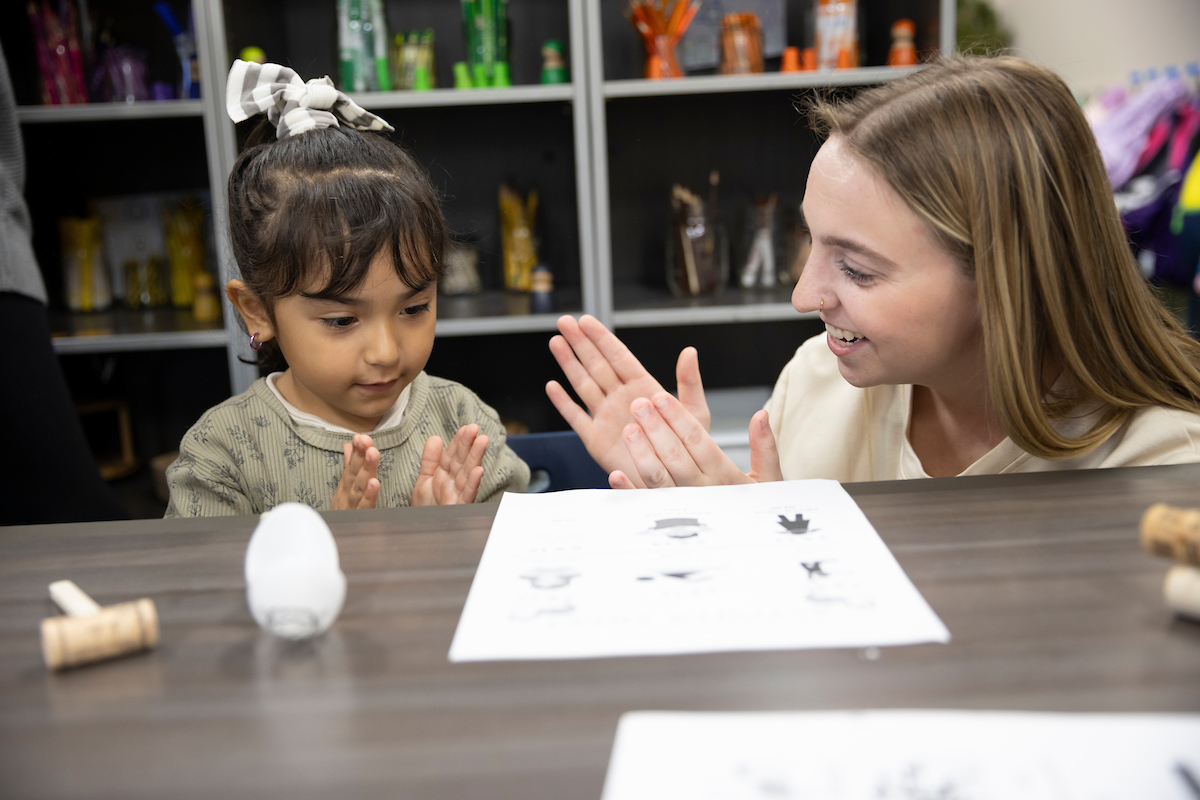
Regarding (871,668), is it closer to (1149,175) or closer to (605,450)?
(605,450)

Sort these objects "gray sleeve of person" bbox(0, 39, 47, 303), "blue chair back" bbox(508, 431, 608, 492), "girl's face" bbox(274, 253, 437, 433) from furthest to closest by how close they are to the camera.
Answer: "gray sleeve of person" bbox(0, 39, 47, 303) < "blue chair back" bbox(508, 431, 608, 492) < "girl's face" bbox(274, 253, 437, 433)

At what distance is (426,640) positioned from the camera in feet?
1.31

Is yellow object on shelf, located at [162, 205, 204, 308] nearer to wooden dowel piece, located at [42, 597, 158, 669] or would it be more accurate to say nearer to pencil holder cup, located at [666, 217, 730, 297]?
pencil holder cup, located at [666, 217, 730, 297]

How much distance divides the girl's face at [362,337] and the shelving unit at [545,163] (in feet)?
3.22

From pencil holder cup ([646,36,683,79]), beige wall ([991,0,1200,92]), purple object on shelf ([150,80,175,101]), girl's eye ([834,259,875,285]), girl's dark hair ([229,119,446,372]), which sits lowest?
girl's eye ([834,259,875,285])

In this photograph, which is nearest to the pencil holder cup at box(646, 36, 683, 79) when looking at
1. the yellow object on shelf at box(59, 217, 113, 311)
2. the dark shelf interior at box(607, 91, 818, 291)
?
the dark shelf interior at box(607, 91, 818, 291)

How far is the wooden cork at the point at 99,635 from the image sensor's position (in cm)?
38

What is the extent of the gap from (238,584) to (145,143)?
2.28 metres

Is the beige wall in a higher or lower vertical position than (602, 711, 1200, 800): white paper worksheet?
higher

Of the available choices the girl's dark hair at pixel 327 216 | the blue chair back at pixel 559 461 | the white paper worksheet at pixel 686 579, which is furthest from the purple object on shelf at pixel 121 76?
the white paper worksheet at pixel 686 579

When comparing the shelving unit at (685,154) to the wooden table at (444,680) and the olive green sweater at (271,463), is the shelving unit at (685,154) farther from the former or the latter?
the wooden table at (444,680)

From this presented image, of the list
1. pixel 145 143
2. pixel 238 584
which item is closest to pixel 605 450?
pixel 238 584

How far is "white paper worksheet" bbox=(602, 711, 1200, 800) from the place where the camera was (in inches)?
11.6

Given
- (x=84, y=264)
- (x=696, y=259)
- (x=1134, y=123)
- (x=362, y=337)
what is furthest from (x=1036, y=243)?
(x=84, y=264)
